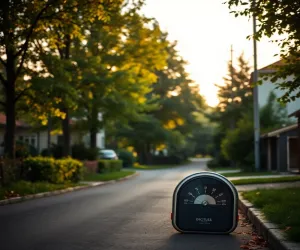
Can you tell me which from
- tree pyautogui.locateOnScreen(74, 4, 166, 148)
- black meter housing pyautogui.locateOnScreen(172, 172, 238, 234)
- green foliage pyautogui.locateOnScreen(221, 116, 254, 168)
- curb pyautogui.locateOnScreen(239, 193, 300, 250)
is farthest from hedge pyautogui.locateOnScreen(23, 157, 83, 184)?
green foliage pyautogui.locateOnScreen(221, 116, 254, 168)

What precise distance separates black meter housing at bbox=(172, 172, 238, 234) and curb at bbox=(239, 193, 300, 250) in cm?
59

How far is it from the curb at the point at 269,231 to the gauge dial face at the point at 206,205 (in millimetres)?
643

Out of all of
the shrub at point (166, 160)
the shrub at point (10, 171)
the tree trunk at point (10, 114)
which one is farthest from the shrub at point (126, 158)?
the shrub at point (10, 171)

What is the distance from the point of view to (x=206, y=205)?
9781 millimetres

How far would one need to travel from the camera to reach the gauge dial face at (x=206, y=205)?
978cm

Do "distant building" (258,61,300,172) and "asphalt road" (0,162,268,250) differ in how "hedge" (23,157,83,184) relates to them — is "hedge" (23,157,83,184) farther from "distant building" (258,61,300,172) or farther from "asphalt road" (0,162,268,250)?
"distant building" (258,61,300,172)

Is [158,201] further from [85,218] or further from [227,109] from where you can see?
[227,109]

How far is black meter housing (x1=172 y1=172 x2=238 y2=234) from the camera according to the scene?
977 centimetres

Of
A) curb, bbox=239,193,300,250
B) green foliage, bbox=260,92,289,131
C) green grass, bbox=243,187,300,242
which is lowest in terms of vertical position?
curb, bbox=239,193,300,250

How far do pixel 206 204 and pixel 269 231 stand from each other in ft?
4.34

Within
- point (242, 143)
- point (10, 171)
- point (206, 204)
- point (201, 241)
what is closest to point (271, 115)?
point (242, 143)

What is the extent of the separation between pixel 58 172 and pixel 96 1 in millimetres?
8365

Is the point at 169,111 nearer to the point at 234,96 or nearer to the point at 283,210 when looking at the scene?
the point at 234,96

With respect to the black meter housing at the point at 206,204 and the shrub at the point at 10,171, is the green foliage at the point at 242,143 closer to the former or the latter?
the shrub at the point at 10,171
